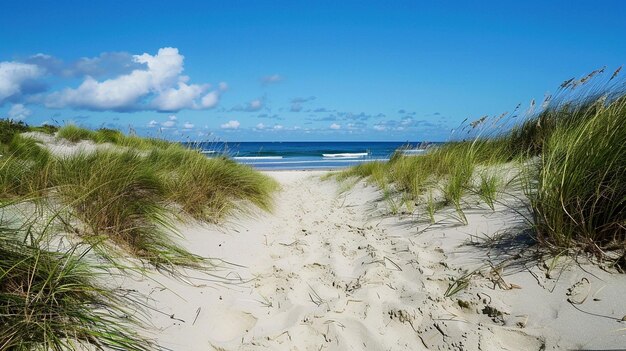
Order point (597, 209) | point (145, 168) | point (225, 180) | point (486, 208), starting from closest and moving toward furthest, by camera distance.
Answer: point (597, 209) < point (486, 208) < point (145, 168) < point (225, 180)

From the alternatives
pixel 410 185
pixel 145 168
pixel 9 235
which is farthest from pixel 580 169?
pixel 145 168

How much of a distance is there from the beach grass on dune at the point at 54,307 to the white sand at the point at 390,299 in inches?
10.3

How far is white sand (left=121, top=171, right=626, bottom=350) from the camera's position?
2084 millimetres

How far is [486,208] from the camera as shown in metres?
3.85

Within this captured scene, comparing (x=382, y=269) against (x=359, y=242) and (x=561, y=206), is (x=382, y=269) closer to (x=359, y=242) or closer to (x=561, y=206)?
(x=359, y=242)

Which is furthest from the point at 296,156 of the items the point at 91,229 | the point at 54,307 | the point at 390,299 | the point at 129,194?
the point at 54,307

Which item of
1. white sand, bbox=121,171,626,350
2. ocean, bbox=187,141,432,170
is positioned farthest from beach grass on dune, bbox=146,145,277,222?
ocean, bbox=187,141,432,170

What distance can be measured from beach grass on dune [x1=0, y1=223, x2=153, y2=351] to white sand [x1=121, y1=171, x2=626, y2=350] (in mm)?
262

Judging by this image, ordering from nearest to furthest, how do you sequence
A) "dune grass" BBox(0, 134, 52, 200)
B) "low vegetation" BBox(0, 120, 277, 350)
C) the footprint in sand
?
"low vegetation" BBox(0, 120, 277, 350), the footprint in sand, "dune grass" BBox(0, 134, 52, 200)

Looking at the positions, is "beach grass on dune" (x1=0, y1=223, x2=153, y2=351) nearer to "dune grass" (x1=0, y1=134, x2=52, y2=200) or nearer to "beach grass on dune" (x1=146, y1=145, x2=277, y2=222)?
"dune grass" (x1=0, y1=134, x2=52, y2=200)

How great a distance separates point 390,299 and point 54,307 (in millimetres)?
1847

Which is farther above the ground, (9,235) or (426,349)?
(9,235)

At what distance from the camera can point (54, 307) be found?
1.77 meters

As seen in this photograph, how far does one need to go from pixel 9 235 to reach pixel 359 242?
2.81 metres
